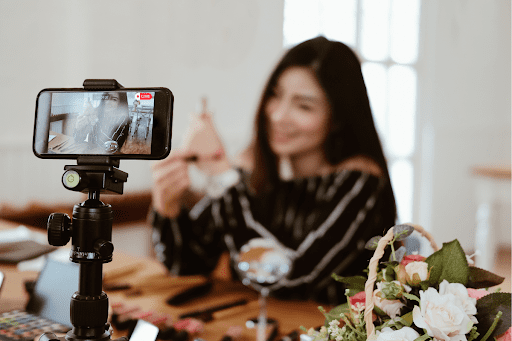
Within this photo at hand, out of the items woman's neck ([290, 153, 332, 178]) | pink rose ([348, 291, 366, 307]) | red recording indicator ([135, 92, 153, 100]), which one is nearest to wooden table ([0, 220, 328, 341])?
pink rose ([348, 291, 366, 307])

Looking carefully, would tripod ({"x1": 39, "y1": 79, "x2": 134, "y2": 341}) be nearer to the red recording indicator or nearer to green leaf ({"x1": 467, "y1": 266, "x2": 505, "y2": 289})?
the red recording indicator

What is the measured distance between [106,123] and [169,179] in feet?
2.37

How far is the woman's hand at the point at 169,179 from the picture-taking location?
3.73 feet

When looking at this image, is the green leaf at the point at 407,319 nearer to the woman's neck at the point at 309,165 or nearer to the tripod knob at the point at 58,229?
A: the tripod knob at the point at 58,229

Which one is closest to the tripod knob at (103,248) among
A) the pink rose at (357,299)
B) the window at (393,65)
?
the pink rose at (357,299)

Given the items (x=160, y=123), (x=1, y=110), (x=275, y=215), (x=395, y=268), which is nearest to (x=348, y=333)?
(x=395, y=268)

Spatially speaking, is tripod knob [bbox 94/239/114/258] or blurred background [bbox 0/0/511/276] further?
blurred background [bbox 0/0/511/276]

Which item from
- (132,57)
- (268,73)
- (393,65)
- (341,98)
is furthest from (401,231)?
(393,65)

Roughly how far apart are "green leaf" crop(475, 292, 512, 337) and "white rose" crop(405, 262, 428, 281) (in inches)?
2.0

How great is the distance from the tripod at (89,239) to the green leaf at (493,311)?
0.35m

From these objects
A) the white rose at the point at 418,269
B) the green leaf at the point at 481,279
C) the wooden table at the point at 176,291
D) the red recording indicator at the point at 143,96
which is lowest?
the wooden table at the point at 176,291

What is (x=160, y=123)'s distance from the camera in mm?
421

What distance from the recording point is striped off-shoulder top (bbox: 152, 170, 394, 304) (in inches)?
44.8

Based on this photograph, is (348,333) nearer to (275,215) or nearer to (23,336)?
(23,336)
